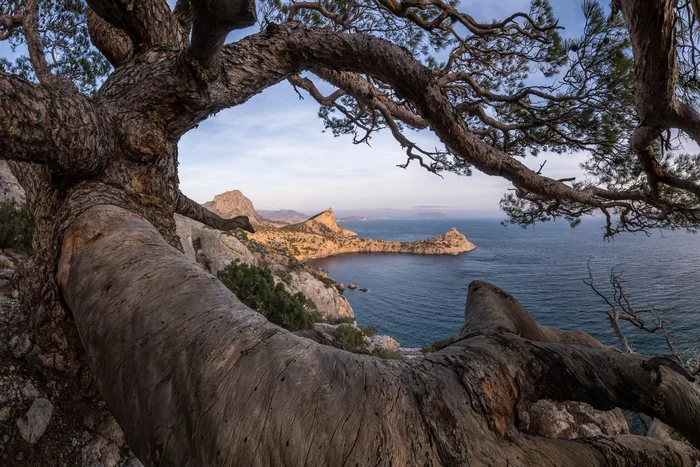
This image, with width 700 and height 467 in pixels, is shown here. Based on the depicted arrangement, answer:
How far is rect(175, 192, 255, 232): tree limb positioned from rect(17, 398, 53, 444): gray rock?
1494 mm

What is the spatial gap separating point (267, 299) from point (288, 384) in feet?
28.0

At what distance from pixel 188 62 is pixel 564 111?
450 centimetres

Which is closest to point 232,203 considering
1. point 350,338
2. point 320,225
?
point 320,225

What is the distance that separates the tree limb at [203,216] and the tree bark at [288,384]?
1.09m

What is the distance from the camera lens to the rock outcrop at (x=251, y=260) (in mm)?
12430

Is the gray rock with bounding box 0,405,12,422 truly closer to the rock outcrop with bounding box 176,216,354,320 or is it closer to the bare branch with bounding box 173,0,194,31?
the bare branch with bounding box 173,0,194,31

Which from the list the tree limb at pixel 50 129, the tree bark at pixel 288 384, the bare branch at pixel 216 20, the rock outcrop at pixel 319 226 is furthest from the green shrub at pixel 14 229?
the rock outcrop at pixel 319 226

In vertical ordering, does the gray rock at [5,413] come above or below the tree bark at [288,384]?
below

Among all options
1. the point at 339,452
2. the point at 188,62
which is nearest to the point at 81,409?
the point at 339,452

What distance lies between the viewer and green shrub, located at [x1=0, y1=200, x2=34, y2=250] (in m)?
5.48

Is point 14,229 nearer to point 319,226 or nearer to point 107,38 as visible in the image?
point 107,38

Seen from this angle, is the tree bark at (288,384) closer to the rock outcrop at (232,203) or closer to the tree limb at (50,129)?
the tree limb at (50,129)

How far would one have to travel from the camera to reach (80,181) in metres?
1.82

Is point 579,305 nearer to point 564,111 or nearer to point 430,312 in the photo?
point 430,312
